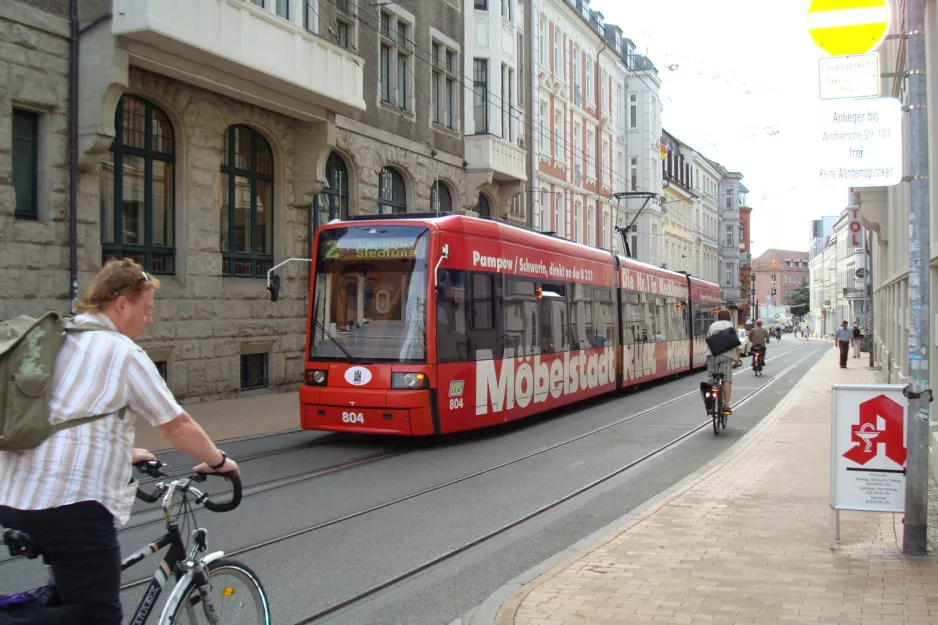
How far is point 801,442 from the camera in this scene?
41.4 feet

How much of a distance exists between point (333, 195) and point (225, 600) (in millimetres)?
19439

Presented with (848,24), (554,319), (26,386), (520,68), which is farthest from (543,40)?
(26,386)

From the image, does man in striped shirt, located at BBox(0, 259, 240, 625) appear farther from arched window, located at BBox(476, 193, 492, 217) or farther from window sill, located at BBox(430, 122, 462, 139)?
arched window, located at BBox(476, 193, 492, 217)

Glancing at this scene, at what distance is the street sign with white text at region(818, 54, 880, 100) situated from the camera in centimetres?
655

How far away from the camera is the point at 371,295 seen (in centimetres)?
1220

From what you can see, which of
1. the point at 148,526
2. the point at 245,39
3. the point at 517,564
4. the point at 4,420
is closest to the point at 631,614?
the point at 517,564

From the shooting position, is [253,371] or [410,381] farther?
[253,371]

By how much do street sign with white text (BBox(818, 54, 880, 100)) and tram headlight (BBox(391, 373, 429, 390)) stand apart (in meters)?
6.53

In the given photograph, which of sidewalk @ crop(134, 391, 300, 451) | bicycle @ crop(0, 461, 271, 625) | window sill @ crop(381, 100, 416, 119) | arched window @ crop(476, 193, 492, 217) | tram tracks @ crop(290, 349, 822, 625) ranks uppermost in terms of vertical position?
window sill @ crop(381, 100, 416, 119)

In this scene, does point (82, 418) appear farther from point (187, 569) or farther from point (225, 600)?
point (225, 600)

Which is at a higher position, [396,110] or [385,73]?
[385,73]

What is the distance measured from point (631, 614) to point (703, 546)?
1752 millimetres

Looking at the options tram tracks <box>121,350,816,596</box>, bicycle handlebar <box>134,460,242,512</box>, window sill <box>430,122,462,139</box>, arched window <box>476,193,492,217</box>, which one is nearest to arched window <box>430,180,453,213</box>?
window sill <box>430,122,462,139</box>

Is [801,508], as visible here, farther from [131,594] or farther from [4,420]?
[4,420]
